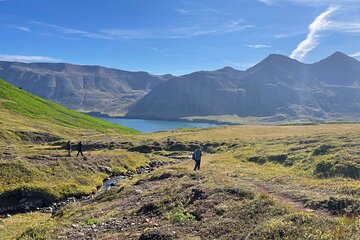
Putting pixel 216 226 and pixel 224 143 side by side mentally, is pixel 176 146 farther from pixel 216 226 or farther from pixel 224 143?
pixel 216 226

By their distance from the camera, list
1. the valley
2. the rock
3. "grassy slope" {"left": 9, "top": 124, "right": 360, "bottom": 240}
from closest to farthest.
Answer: "grassy slope" {"left": 9, "top": 124, "right": 360, "bottom": 240}
the valley
the rock

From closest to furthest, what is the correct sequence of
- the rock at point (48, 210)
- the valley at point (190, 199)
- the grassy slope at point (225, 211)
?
the grassy slope at point (225, 211), the valley at point (190, 199), the rock at point (48, 210)

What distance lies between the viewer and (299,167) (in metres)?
52.9

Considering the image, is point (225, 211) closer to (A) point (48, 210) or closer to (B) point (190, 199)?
(B) point (190, 199)

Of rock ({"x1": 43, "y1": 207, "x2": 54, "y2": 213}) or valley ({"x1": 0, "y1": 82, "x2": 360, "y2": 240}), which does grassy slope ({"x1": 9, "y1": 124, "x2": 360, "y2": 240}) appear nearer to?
valley ({"x1": 0, "y1": 82, "x2": 360, "y2": 240})

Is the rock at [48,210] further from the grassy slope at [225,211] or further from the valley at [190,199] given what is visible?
the grassy slope at [225,211]

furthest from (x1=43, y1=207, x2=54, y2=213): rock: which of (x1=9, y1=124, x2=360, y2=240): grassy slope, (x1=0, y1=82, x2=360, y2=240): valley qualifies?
(x1=9, y1=124, x2=360, y2=240): grassy slope

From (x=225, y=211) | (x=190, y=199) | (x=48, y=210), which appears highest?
(x=225, y=211)

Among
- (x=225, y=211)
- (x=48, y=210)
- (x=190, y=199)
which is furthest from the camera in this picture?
(x=48, y=210)

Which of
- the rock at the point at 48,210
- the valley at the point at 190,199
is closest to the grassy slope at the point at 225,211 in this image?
the valley at the point at 190,199

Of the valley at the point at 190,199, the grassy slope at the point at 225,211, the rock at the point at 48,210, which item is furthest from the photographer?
the rock at the point at 48,210

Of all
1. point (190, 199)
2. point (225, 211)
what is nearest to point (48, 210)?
point (190, 199)

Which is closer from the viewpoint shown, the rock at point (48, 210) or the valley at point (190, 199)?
the valley at point (190, 199)

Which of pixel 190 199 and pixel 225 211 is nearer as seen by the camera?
pixel 225 211
